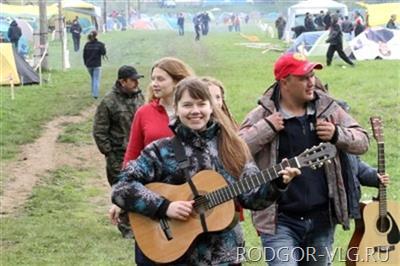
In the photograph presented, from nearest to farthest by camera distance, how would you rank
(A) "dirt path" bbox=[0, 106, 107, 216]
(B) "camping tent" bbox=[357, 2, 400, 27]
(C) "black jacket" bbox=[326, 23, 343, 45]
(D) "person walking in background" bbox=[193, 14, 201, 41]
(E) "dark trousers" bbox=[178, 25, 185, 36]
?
(A) "dirt path" bbox=[0, 106, 107, 216]
(C) "black jacket" bbox=[326, 23, 343, 45]
(B) "camping tent" bbox=[357, 2, 400, 27]
(D) "person walking in background" bbox=[193, 14, 201, 41]
(E) "dark trousers" bbox=[178, 25, 185, 36]

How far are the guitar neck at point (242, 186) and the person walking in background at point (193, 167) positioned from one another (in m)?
0.05

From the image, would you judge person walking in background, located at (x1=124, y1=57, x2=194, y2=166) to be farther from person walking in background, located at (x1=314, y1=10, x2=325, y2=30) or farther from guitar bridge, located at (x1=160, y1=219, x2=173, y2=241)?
person walking in background, located at (x1=314, y1=10, x2=325, y2=30)

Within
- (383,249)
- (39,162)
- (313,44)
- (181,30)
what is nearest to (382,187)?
(383,249)

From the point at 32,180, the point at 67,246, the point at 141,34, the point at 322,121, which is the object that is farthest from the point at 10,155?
the point at 141,34

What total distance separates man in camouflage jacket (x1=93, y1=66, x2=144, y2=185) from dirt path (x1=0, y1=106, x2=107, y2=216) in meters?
2.23

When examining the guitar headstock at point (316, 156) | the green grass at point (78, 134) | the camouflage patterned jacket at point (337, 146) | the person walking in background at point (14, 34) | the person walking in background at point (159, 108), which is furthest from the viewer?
the person walking in background at point (14, 34)

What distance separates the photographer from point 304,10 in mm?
39344

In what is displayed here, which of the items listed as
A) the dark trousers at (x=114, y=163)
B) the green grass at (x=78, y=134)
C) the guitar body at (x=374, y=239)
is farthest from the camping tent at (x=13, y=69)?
the guitar body at (x=374, y=239)

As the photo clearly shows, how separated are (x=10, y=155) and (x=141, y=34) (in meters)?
36.1

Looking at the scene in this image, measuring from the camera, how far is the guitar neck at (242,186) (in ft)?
12.7

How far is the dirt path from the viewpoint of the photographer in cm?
1040

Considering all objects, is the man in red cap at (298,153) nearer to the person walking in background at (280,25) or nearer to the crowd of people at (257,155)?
the crowd of people at (257,155)

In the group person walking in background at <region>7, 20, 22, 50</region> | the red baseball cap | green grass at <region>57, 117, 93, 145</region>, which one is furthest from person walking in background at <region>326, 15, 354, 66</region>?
the red baseball cap

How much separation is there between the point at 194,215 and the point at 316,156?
650 mm
